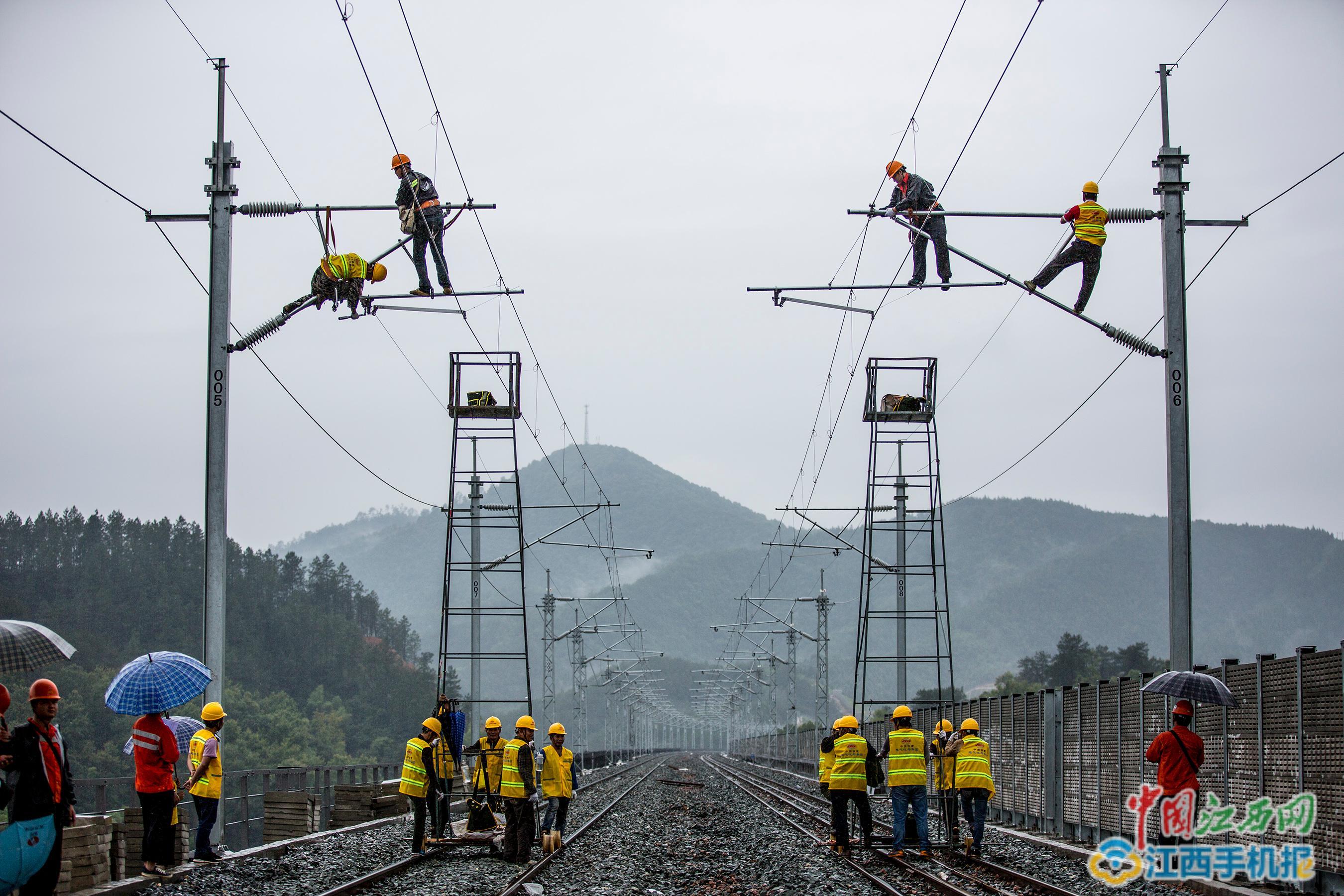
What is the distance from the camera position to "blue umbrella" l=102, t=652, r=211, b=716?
14.4 m

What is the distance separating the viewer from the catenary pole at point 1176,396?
16.4 m

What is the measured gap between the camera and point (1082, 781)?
22.2 metres

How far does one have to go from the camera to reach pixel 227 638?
395ft

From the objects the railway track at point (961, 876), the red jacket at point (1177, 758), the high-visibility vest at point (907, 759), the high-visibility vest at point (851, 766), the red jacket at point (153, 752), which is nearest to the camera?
the red jacket at point (1177, 758)

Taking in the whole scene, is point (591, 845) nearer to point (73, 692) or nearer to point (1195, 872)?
point (1195, 872)

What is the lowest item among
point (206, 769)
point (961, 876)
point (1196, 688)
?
point (961, 876)

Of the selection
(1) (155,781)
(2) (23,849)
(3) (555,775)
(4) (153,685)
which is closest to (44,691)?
(2) (23,849)

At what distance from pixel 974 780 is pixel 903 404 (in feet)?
25.8

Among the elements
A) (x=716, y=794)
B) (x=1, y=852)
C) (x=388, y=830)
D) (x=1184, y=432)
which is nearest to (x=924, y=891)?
(x=1184, y=432)

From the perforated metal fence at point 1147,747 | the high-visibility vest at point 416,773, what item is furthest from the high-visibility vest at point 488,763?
the perforated metal fence at point 1147,747

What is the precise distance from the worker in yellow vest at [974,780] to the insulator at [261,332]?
10.8 meters

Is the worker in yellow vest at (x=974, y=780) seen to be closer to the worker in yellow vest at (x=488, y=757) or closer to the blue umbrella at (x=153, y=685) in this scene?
the worker in yellow vest at (x=488, y=757)

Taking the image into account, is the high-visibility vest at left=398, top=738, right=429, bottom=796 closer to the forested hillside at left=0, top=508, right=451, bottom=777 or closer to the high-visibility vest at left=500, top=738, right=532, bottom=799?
the high-visibility vest at left=500, top=738, right=532, bottom=799

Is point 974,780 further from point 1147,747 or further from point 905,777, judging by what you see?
point 1147,747
